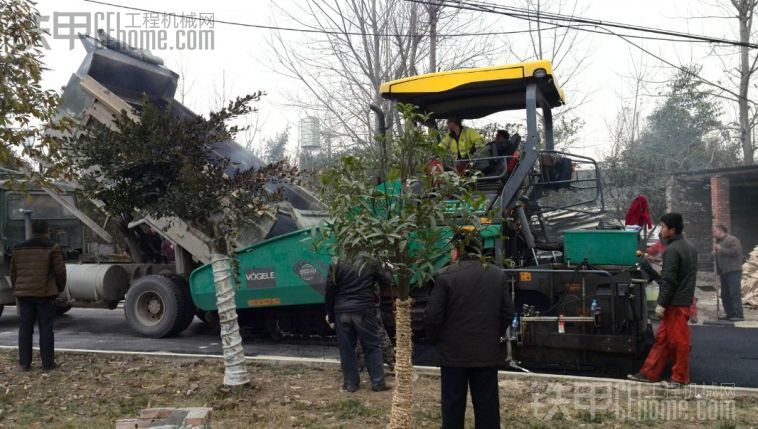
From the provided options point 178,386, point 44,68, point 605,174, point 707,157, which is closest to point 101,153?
point 44,68

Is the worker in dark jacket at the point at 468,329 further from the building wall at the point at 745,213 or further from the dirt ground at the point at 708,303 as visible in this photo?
the building wall at the point at 745,213

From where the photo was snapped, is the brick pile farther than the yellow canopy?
No

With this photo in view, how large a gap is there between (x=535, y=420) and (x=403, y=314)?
1.58 meters

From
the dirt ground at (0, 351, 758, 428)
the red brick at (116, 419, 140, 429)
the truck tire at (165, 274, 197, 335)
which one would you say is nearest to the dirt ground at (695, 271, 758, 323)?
the dirt ground at (0, 351, 758, 428)

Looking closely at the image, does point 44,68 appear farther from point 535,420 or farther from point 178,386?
point 535,420

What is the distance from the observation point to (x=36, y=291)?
6559mm

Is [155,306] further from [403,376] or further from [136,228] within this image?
[403,376]

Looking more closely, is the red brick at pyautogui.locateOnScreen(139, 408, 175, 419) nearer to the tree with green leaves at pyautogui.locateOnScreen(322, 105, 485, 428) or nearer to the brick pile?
the brick pile

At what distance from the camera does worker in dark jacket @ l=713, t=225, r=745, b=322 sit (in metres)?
10.6

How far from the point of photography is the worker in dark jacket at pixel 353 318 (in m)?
5.87

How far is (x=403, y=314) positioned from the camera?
4184 mm

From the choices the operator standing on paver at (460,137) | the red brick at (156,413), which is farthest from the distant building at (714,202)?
the red brick at (156,413)

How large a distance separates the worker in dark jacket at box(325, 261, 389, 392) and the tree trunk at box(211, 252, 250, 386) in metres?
0.88

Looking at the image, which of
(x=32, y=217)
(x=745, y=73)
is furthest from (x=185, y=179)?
(x=745, y=73)
